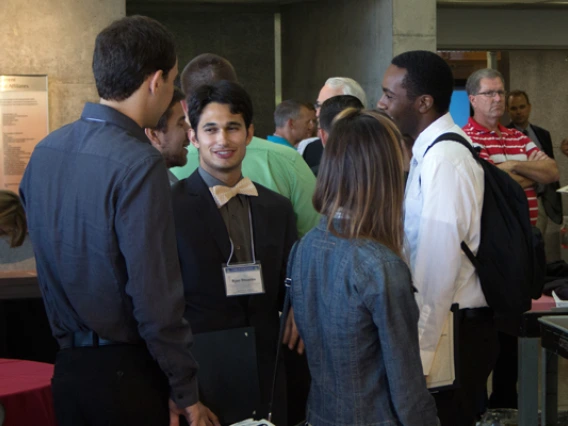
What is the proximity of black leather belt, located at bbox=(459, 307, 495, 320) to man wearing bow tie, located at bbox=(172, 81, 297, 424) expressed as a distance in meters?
0.59

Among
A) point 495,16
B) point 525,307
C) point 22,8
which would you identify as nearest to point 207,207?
point 525,307

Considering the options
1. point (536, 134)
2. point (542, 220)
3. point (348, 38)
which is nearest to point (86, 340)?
point (536, 134)

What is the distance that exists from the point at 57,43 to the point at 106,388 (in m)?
5.11

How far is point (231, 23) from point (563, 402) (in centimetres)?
660

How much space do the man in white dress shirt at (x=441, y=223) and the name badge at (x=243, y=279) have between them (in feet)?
1.57

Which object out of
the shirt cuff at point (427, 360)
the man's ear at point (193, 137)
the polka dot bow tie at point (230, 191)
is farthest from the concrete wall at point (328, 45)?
the shirt cuff at point (427, 360)

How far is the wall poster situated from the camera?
20.5ft

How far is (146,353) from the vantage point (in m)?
1.93

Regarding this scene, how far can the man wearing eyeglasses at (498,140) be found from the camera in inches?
192

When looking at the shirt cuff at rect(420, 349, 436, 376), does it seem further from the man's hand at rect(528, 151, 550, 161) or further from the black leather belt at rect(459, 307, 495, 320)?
the man's hand at rect(528, 151, 550, 161)

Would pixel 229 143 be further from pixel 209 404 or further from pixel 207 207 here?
pixel 209 404

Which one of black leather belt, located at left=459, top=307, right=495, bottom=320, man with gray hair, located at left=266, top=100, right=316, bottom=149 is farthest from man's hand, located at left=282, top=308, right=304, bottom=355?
man with gray hair, located at left=266, top=100, right=316, bottom=149

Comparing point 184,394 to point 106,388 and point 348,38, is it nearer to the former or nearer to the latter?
point 106,388

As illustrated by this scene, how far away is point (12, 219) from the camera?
4.14 meters
